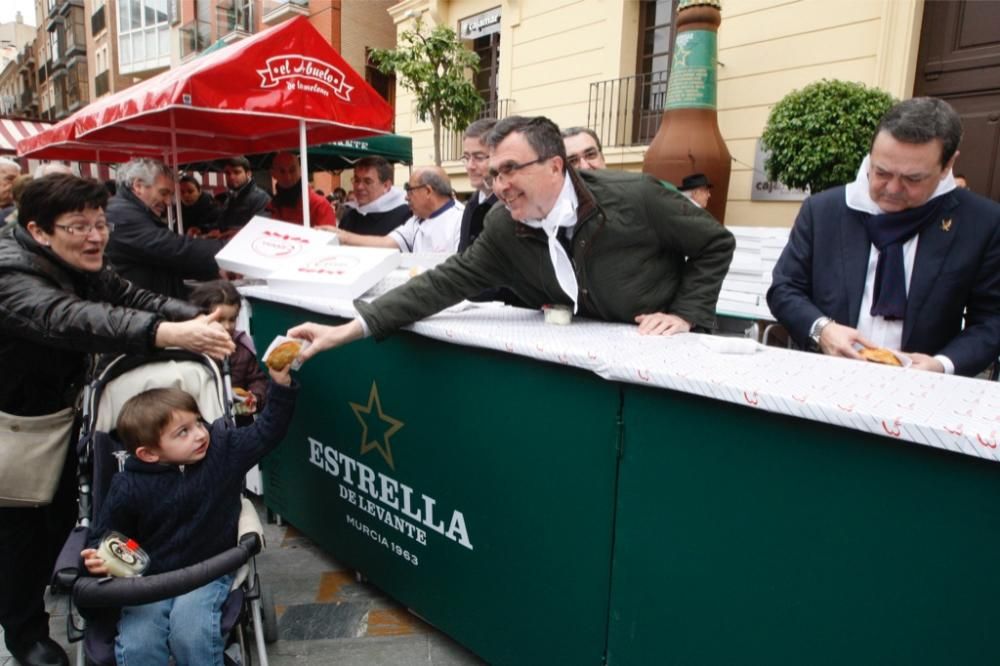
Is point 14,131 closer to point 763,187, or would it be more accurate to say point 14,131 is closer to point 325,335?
point 763,187

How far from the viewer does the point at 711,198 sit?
24.5ft

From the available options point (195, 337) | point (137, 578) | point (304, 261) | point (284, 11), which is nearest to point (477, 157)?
point (304, 261)

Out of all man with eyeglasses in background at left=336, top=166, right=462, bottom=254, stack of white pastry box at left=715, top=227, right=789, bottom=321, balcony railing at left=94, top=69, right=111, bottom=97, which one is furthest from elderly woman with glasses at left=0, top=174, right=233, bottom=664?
balcony railing at left=94, top=69, right=111, bottom=97

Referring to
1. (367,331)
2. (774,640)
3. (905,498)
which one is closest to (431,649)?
(367,331)

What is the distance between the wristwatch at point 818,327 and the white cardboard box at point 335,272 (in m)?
1.84

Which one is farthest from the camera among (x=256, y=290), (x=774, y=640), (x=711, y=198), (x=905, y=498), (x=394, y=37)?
(x=394, y=37)

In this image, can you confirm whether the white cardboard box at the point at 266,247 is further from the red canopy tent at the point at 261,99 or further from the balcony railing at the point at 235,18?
the balcony railing at the point at 235,18

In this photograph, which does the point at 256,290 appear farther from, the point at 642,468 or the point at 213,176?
the point at 213,176

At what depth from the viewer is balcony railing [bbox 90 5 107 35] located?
32438 mm

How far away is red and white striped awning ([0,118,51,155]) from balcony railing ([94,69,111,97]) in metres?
22.0

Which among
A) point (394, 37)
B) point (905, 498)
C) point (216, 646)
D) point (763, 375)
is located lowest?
point (216, 646)

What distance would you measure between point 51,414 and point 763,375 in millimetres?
2454

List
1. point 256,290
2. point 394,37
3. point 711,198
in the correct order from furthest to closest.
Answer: point 394,37
point 711,198
point 256,290

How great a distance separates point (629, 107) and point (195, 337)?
9.01 meters
